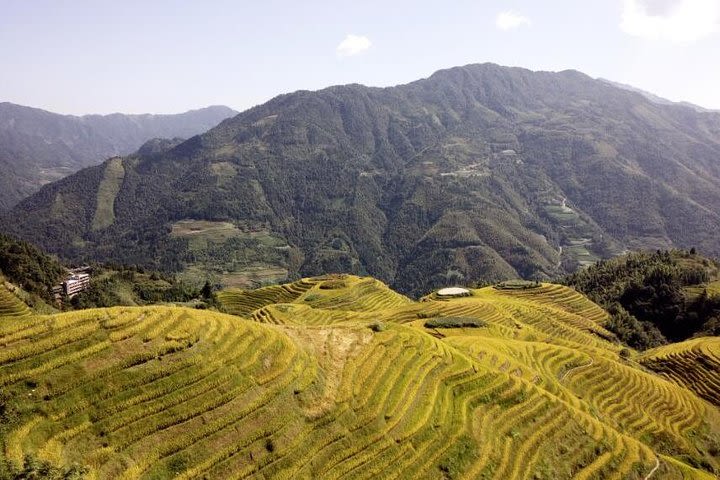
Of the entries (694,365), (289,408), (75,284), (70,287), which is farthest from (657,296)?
(75,284)

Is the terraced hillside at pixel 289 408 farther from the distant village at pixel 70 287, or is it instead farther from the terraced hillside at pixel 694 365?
the distant village at pixel 70 287

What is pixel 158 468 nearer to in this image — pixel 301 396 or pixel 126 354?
pixel 126 354

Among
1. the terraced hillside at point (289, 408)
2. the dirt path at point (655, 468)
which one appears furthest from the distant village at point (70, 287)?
the dirt path at point (655, 468)

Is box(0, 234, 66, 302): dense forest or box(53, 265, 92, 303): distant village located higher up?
box(0, 234, 66, 302): dense forest

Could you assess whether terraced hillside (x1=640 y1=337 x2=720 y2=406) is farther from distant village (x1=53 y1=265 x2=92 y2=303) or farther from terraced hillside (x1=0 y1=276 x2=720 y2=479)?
distant village (x1=53 y1=265 x2=92 y2=303)

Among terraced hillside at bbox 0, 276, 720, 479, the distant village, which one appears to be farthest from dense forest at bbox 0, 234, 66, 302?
terraced hillside at bbox 0, 276, 720, 479
